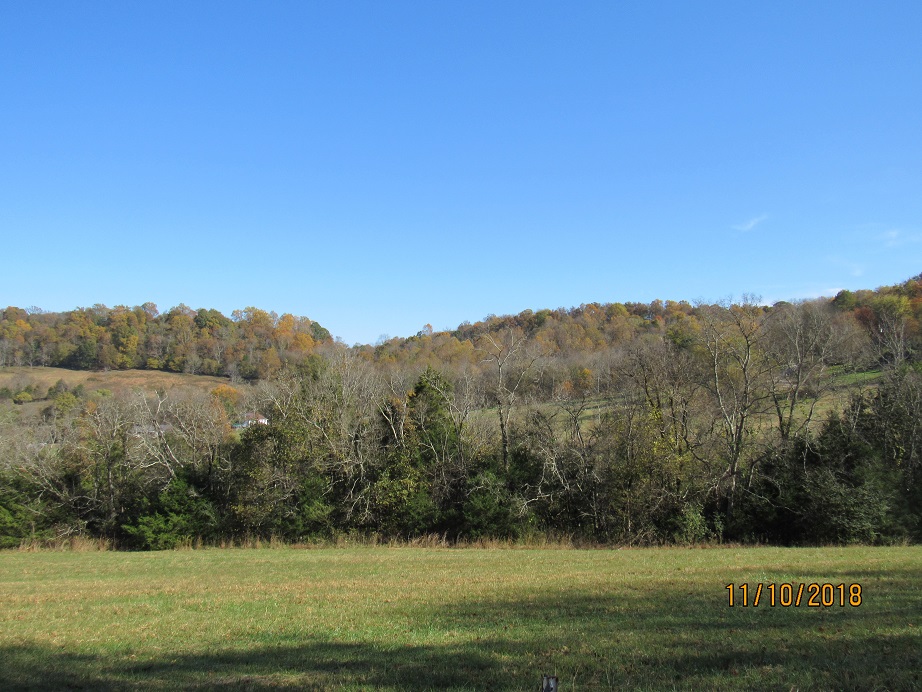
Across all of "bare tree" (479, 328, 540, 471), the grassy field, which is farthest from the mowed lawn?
the grassy field

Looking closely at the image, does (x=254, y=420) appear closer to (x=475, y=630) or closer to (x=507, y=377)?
(x=507, y=377)

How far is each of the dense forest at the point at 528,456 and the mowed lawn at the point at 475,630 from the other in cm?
1140

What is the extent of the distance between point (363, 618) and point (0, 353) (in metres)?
117

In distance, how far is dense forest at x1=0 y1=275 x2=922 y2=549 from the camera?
2888cm

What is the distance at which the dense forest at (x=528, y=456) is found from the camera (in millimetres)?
28875

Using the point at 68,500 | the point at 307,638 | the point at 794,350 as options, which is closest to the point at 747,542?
the point at 794,350

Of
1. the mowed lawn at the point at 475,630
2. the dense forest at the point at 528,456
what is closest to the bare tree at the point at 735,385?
the dense forest at the point at 528,456

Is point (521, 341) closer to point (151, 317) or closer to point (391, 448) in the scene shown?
point (391, 448)

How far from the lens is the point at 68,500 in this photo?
112 feet

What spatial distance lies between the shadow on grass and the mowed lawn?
0.03 m

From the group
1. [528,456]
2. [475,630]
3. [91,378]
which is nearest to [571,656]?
[475,630]

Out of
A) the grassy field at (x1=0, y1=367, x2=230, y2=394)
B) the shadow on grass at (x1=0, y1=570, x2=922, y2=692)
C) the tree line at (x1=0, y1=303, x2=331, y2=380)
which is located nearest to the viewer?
the shadow on grass at (x1=0, y1=570, x2=922, y2=692)

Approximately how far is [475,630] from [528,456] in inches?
963

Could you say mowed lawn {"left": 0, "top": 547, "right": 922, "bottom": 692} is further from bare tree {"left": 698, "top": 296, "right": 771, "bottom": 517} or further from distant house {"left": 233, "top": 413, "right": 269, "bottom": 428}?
distant house {"left": 233, "top": 413, "right": 269, "bottom": 428}
